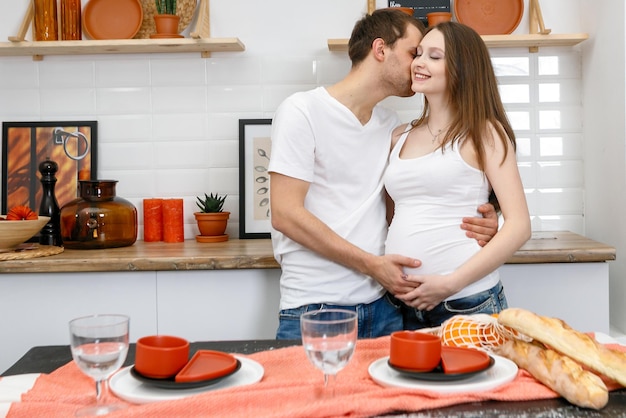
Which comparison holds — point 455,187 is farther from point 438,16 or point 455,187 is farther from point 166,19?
point 166,19

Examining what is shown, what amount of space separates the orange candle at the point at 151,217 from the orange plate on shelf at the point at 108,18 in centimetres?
65

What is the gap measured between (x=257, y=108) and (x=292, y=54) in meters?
0.25

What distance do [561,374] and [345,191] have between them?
1.11 meters

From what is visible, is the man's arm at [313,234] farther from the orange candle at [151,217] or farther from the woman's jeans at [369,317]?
the orange candle at [151,217]

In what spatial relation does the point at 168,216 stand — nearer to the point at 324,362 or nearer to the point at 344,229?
the point at 344,229

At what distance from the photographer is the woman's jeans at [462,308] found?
194 cm

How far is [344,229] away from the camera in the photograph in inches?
82.4

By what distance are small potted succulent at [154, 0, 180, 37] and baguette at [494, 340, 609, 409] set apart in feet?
6.33

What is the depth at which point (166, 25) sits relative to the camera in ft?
8.97

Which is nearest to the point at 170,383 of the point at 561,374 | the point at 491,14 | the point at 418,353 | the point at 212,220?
the point at 418,353

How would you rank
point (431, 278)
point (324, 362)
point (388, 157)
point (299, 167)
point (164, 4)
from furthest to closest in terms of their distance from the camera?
point (164, 4)
point (388, 157)
point (299, 167)
point (431, 278)
point (324, 362)

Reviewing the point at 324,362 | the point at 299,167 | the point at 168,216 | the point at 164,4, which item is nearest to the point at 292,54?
the point at 164,4

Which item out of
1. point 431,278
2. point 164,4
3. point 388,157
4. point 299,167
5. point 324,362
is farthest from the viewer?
point 164,4

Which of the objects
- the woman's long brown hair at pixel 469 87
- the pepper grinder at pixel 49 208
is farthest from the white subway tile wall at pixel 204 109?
the woman's long brown hair at pixel 469 87
